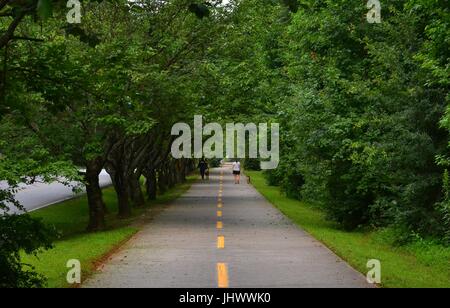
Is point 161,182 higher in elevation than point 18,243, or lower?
lower

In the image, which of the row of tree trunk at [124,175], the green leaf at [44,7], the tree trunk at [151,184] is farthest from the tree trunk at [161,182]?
the green leaf at [44,7]

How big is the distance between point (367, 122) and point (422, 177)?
8.66 feet

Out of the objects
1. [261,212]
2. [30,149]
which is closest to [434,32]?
[30,149]

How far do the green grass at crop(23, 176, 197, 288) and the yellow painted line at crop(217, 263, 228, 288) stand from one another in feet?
7.44

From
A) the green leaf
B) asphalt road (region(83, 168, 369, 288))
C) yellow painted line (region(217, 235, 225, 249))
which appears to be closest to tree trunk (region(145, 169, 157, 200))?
asphalt road (region(83, 168, 369, 288))

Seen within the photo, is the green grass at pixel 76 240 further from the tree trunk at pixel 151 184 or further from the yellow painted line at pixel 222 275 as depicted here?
the tree trunk at pixel 151 184

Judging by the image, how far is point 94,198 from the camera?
20.8 metres

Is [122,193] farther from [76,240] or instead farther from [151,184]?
[151,184]

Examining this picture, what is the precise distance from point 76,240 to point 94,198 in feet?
9.94

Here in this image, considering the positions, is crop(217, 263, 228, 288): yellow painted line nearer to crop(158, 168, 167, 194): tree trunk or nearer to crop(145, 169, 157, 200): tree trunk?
crop(145, 169, 157, 200): tree trunk

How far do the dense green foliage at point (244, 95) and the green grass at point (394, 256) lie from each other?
584 millimetres

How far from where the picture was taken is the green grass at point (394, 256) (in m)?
10.3

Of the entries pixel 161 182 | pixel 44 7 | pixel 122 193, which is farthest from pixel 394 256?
pixel 161 182

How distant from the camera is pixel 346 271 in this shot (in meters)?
10.9
